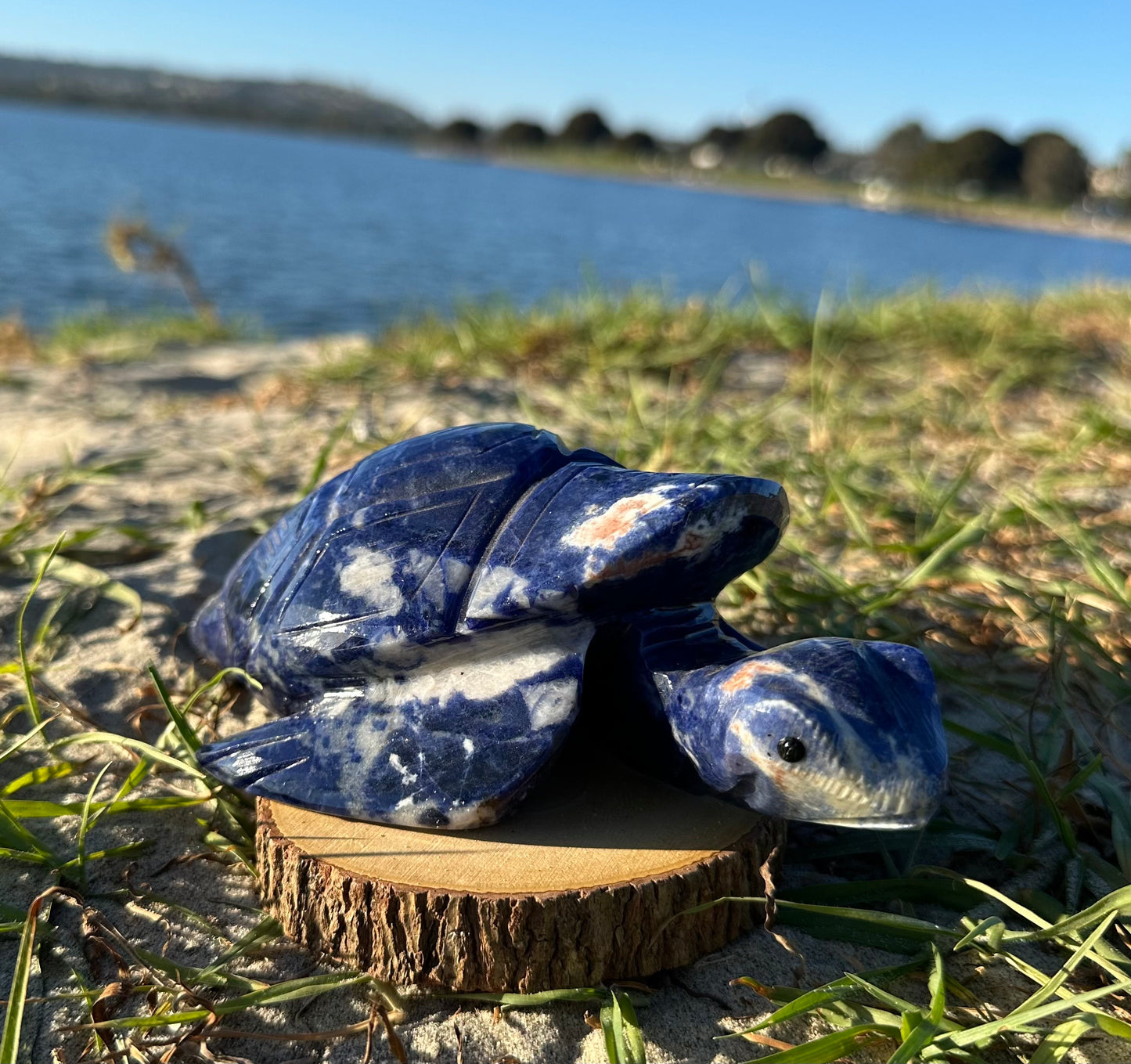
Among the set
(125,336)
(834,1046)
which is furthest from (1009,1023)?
(125,336)

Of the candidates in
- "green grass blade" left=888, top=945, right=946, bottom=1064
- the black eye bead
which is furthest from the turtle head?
"green grass blade" left=888, top=945, right=946, bottom=1064

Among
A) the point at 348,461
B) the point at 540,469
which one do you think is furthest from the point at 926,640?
the point at 348,461

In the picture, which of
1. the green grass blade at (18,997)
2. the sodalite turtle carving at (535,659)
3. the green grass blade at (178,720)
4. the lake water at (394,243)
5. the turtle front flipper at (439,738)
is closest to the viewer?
the green grass blade at (18,997)

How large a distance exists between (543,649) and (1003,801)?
1030 millimetres

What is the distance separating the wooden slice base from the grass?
0.06 m

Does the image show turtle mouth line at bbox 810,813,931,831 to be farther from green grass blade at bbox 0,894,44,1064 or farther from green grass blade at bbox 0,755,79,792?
green grass blade at bbox 0,755,79,792

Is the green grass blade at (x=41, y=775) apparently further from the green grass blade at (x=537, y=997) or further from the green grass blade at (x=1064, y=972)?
the green grass blade at (x=1064, y=972)

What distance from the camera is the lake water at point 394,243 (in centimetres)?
1035

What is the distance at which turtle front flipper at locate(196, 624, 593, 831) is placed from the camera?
143 centimetres

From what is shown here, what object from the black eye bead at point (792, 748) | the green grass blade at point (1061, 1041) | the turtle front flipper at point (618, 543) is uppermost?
the turtle front flipper at point (618, 543)

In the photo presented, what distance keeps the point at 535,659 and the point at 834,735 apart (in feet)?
1.44

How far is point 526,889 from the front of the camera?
136 cm

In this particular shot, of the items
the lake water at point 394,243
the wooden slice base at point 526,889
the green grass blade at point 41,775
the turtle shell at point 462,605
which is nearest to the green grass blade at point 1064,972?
the wooden slice base at point 526,889

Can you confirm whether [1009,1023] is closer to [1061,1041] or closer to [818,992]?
[1061,1041]
